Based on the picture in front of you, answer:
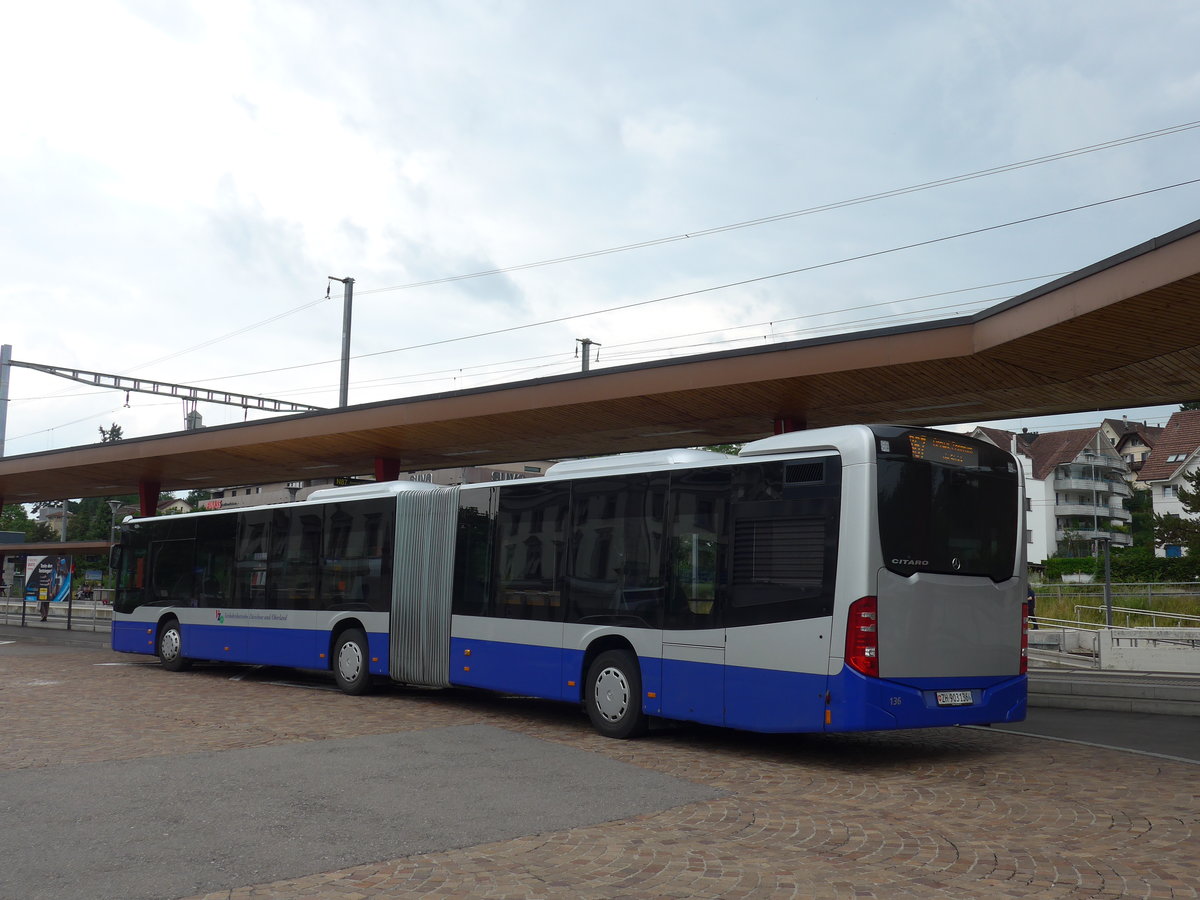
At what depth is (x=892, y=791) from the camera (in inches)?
342

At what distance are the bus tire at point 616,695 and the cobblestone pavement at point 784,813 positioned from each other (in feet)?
0.92

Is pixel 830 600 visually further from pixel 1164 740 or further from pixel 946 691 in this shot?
pixel 1164 740

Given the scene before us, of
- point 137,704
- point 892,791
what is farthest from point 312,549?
point 892,791

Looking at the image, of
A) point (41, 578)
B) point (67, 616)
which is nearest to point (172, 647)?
point (41, 578)

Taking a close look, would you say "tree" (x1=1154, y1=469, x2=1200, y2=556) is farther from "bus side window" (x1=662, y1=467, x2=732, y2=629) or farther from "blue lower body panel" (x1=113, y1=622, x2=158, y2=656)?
"bus side window" (x1=662, y1=467, x2=732, y2=629)

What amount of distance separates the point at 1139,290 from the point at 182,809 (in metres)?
10.0

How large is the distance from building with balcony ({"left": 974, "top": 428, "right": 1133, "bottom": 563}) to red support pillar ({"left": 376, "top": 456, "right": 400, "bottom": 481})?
2731 inches

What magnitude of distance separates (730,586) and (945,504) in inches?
83.4

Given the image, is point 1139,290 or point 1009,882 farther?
point 1139,290

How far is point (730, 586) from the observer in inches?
417

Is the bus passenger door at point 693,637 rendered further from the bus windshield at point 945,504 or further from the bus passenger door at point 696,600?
the bus windshield at point 945,504

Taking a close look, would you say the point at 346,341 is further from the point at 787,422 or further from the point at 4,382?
the point at 787,422

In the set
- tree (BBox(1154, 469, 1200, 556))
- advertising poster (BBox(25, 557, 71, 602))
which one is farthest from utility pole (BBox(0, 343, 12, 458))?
tree (BBox(1154, 469, 1200, 556))

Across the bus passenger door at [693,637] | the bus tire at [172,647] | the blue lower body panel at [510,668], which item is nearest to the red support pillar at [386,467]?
the bus tire at [172,647]
